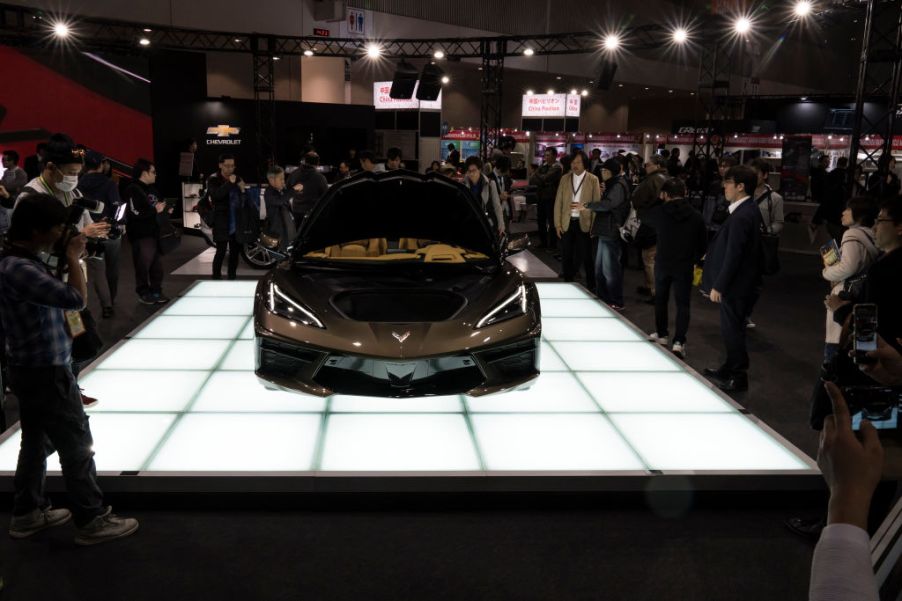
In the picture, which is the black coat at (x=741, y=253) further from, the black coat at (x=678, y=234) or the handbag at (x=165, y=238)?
the handbag at (x=165, y=238)

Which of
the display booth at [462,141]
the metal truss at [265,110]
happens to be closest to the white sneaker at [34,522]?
the metal truss at [265,110]

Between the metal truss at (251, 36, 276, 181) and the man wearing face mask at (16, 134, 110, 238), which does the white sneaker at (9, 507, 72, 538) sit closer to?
the man wearing face mask at (16, 134, 110, 238)

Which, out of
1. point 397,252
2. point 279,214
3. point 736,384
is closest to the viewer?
point 397,252

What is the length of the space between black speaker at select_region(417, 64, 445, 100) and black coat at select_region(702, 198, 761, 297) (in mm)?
11526

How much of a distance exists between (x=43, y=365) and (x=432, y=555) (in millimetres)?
1695

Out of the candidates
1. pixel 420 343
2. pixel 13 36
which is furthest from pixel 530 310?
pixel 13 36

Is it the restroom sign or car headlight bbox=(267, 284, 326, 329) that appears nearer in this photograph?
car headlight bbox=(267, 284, 326, 329)

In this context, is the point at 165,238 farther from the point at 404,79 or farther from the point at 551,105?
the point at 551,105

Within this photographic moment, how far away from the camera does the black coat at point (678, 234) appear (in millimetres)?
5672

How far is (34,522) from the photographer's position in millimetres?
3051

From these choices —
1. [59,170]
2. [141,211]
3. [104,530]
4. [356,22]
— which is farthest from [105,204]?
[356,22]

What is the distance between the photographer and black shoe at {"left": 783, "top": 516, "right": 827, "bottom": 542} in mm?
3137

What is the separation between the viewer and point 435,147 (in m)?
21.1

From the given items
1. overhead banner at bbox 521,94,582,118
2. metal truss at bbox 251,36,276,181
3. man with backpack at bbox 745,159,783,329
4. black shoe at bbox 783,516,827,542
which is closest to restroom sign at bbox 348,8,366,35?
metal truss at bbox 251,36,276,181
